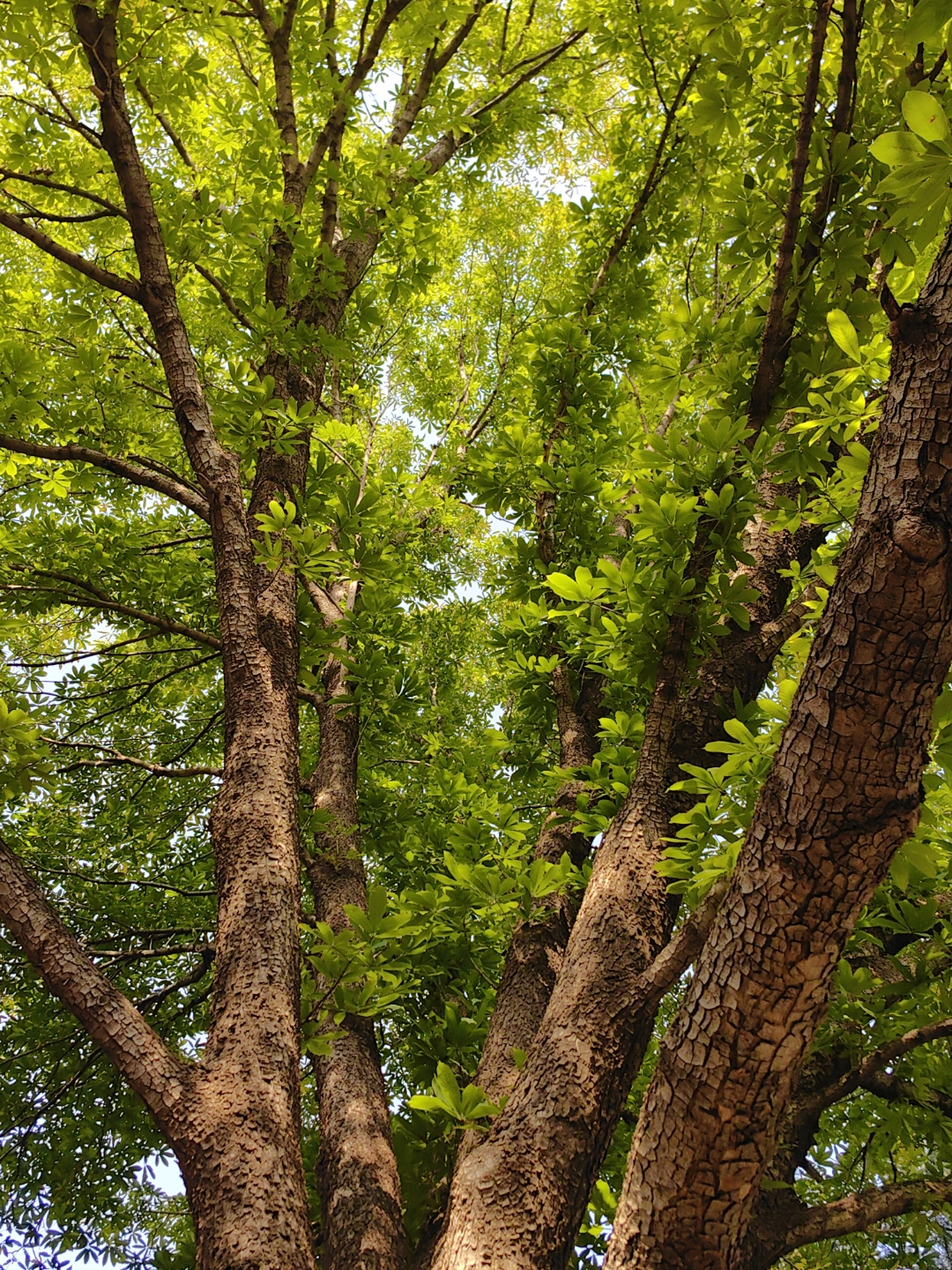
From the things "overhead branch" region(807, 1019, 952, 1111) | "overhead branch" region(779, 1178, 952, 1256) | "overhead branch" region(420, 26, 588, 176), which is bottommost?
"overhead branch" region(779, 1178, 952, 1256)

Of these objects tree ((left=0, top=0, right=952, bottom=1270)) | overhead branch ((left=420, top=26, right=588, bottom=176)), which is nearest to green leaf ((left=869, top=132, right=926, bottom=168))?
tree ((left=0, top=0, right=952, bottom=1270))

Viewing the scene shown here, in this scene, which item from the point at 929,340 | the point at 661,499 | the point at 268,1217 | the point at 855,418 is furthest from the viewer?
the point at 661,499

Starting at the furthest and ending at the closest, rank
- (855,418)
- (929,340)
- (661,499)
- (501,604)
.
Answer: (501,604) < (661,499) < (855,418) < (929,340)

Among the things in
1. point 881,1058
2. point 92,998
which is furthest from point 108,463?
point 881,1058

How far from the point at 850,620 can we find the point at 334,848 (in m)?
2.64

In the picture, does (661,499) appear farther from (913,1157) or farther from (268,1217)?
(913,1157)

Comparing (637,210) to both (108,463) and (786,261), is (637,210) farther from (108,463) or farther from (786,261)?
(108,463)

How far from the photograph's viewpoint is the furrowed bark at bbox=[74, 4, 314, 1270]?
164 cm

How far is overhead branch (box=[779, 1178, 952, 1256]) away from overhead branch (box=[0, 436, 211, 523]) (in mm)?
3039

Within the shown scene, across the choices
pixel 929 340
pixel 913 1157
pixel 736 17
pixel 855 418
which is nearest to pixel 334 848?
pixel 855 418

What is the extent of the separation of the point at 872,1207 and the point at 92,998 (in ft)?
7.19

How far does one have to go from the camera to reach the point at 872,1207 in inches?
86.9

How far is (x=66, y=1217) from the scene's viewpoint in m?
4.18

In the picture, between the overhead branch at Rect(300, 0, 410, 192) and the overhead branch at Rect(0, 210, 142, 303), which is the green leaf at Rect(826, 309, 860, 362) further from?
the overhead branch at Rect(300, 0, 410, 192)
